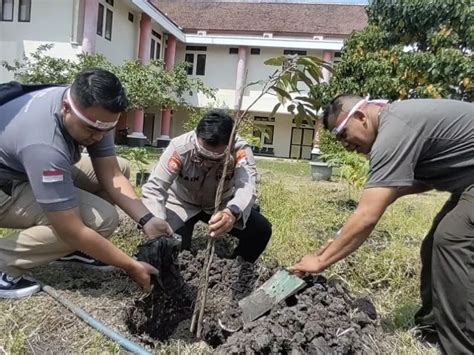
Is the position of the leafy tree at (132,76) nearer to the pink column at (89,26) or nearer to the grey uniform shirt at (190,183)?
the pink column at (89,26)

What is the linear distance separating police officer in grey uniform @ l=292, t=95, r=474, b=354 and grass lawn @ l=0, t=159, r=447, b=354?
33 cm

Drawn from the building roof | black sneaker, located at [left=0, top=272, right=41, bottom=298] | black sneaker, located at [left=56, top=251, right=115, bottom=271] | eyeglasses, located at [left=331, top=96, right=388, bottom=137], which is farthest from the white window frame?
eyeglasses, located at [left=331, top=96, right=388, bottom=137]

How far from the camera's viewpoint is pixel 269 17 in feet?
76.2

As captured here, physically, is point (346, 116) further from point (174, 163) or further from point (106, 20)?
point (106, 20)

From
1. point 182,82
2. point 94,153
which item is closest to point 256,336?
point 94,153

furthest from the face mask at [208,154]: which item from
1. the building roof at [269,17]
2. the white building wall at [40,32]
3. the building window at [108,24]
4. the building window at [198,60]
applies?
the building window at [198,60]

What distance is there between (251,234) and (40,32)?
1448 cm

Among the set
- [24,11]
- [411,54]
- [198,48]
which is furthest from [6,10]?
[411,54]

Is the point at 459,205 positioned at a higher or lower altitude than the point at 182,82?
lower

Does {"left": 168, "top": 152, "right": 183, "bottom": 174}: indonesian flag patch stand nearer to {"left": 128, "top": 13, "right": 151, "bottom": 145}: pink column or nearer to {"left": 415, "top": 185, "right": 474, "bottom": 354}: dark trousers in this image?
{"left": 415, "top": 185, "right": 474, "bottom": 354}: dark trousers

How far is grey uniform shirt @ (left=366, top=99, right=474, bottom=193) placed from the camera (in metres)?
1.96

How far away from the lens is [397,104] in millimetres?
2154

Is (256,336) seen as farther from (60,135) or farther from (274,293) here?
(60,135)

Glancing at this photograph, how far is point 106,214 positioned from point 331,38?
2018cm
